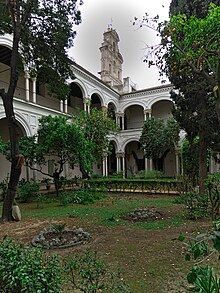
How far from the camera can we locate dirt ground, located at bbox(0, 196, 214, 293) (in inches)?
152

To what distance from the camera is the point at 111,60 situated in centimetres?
3334

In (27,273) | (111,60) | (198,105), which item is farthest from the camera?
(111,60)

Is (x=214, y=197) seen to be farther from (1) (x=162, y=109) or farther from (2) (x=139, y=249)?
(1) (x=162, y=109)

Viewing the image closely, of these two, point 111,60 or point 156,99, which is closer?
point 156,99

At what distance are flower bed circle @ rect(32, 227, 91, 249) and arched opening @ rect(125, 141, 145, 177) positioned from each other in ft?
81.3

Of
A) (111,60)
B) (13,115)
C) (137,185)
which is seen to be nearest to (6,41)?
(13,115)

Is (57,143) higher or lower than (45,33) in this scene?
lower

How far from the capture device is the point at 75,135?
13.0 metres

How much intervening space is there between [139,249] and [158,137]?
18546 mm

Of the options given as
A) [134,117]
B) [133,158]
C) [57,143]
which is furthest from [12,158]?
[134,117]

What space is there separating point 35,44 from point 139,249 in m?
7.24

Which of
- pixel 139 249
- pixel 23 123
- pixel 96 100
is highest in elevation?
pixel 96 100

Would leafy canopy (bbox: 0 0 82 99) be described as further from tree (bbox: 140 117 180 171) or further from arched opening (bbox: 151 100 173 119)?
arched opening (bbox: 151 100 173 119)

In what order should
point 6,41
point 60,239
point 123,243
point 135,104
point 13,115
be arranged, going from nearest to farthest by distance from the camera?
point 123,243 → point 60,239 → point 13,115 → point 6,41 → point 135,104
